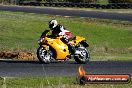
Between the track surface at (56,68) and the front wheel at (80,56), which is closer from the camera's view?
the track surface at (56,68)

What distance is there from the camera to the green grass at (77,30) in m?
35.6

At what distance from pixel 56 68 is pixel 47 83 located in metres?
3.58

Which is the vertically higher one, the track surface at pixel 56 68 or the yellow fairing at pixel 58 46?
the yellow fairing at pixel 58 46

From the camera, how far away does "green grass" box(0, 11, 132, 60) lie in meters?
35.6

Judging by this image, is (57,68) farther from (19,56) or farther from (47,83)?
(19,56)

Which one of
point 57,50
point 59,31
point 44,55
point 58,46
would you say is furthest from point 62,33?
point 44,55

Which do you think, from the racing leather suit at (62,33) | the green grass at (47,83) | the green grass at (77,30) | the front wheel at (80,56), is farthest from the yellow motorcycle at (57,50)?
the green grass at (77,30)

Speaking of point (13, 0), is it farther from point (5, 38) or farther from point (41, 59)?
point (41, 59)

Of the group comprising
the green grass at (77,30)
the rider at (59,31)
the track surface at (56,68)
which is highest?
the rider at (59,31)

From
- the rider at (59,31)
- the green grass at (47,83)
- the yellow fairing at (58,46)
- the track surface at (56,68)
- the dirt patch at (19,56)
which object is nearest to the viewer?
the green grass at (47,83)

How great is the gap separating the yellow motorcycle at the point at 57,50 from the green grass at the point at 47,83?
160 inches

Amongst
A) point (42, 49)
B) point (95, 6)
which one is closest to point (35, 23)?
point (95, 6)

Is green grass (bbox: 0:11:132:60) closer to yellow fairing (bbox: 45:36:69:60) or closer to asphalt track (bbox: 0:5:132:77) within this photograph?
yellow fairing (bbox: 45:36:69:60)

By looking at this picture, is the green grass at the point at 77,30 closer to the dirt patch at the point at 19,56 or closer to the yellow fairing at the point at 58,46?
the dirt patch at the point at 19,56
